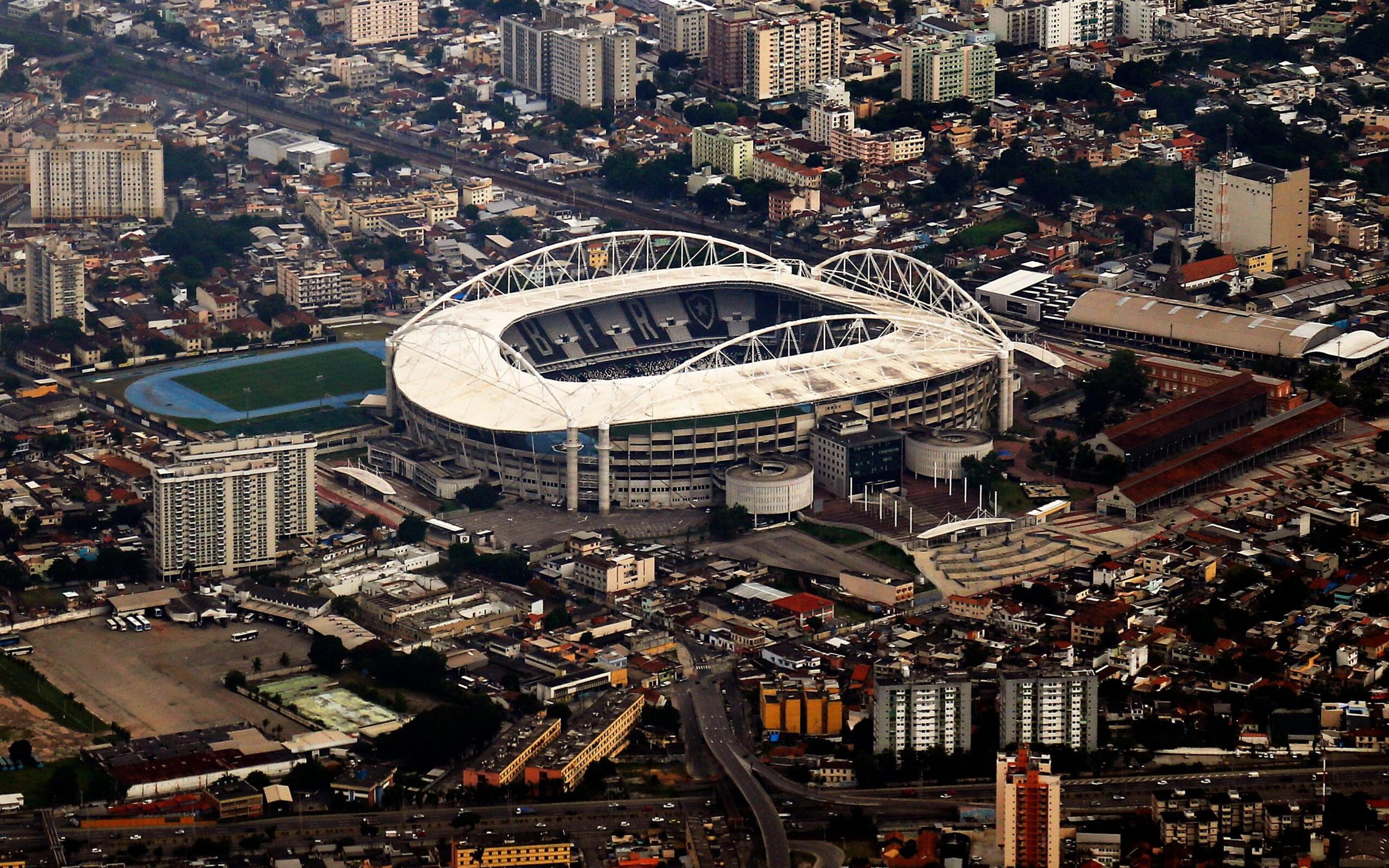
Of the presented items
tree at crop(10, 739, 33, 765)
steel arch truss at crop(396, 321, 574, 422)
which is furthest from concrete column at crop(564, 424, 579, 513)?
tree at crop(10, 739, 33, 765)

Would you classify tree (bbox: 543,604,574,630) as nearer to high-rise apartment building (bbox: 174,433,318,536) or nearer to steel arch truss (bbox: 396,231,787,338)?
high-rise apartment building (bbox: 174,433,318,536)

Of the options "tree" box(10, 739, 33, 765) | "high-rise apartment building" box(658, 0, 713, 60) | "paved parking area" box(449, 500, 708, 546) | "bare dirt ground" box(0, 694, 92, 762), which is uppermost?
"high-rise apartment building" box(658, 0, 713, 60)

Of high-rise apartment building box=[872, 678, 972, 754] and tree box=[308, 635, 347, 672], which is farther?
tree box=[308, 635, 347, 672]

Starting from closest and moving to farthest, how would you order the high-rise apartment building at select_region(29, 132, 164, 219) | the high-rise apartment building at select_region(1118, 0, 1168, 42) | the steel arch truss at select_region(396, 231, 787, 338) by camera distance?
the steel arch truss at select_region(396, 231, 787, 338) < the high-rise apartment building at select_region(29, 132, 164, 219) < the high-rise apartment building at select_region(1118, 0, 1168, 42)

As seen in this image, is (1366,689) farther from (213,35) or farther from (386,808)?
(213,35)

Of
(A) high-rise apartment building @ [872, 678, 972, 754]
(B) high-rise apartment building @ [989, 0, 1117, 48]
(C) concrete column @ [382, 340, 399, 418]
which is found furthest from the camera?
(B) high-rise apartment building @ [989, 0, 1117, 48]

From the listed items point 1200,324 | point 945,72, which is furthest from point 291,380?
point 945,72
